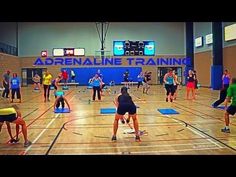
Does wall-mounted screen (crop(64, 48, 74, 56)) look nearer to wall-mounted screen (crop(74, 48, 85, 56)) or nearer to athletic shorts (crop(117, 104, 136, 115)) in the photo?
wall-mounted screen (crop(74, 48, 85, 56))

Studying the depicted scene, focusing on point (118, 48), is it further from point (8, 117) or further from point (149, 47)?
point (8, 117)

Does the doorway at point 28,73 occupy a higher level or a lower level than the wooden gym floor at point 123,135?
higher

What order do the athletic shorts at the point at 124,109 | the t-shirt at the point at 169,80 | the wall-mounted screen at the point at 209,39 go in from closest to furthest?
the athletic shorts at the point at 124,109 → the t-shirt at the point at 169,80 → the wall-mounted screen at the point at 209,39

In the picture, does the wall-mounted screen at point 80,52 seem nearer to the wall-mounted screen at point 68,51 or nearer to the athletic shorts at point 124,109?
the wall-mounted screen at point 68,51

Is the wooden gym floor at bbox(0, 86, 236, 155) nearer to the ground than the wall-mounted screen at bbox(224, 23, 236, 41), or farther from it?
nearer to the ground

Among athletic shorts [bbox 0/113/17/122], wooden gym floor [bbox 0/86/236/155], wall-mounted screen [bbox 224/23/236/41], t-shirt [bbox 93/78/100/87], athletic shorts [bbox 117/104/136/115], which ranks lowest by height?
wooden gym floor [bbox 0/86/236/155]

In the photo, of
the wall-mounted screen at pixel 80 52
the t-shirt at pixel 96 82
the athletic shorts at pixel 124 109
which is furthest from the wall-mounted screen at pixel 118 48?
the athletic shorts at pixel 124 109

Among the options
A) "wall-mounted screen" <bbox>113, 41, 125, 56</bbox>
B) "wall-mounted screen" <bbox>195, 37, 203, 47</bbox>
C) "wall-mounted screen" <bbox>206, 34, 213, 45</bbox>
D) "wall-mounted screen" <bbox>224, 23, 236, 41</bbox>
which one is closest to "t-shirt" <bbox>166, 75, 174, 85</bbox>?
"wall-mounted screen" <bbox>224, 23, 236, 41</bbox>

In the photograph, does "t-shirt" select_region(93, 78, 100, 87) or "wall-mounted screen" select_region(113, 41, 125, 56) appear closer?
"t-shirt" select_region(93, 78, 100, 87)

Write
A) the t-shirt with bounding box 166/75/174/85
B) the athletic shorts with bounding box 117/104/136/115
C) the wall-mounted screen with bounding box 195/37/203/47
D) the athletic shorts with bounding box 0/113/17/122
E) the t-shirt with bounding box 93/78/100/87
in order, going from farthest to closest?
the wall-mounted screen with bounding box 195/37/203/47 → the t-shirt with bounding box 93/78/100/87 → the t-shirt with bounding box 166/75/174/85 → the athletic shorts with bounding box 117/104/136/115 → the athletic shorts with bounding box 0/113/17/122

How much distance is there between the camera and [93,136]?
10.1 m
